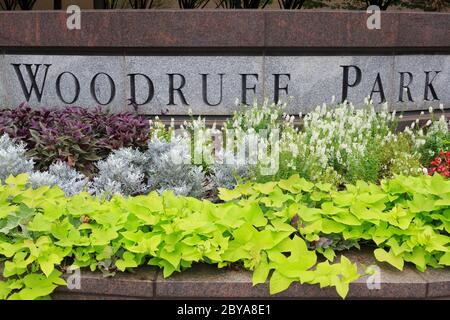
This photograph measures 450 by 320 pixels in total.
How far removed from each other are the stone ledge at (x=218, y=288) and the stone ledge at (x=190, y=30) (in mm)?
3874

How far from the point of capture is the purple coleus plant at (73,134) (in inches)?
183

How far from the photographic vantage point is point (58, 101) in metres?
6.65

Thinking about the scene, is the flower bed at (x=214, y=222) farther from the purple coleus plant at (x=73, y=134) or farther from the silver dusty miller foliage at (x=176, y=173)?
the purple coleus plant at (x=73, y=134)

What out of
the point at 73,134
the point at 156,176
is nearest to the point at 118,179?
the point at 156,176

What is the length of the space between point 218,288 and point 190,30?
4.01 metres

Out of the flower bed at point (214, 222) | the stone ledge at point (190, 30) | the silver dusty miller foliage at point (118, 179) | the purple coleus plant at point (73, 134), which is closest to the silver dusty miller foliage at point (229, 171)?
the flower bed at point (214, 222)

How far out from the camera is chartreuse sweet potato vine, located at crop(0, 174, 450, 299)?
3.03 metres

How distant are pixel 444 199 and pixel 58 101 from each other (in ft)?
15.4

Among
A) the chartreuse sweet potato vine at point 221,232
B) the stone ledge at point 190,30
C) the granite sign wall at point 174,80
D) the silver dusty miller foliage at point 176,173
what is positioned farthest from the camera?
the granite sign wall at point 174,80

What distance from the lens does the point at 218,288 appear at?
9.98 ft

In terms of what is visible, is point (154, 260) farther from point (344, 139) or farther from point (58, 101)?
point (58, 101)

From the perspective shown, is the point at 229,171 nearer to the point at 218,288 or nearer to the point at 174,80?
the point at 218,288

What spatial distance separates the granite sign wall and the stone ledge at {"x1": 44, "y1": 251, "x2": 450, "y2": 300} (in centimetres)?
375
